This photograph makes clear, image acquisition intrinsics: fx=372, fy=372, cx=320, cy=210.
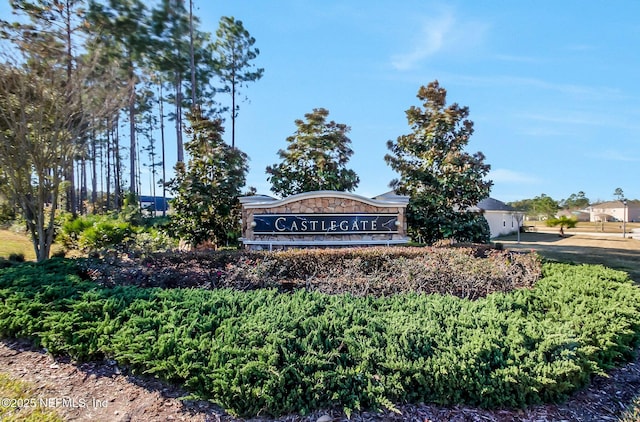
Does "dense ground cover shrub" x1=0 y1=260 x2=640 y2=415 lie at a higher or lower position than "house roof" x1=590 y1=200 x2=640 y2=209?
lower

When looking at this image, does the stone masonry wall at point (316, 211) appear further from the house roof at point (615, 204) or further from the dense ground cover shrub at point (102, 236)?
the house roof at point (615, 204)

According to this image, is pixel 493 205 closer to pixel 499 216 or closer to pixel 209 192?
pixel 499 216

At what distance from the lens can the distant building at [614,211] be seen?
149ft

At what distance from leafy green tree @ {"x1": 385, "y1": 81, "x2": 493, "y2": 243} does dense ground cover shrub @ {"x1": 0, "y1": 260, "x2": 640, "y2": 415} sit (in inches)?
→ 214

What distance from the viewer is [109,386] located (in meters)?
2.92

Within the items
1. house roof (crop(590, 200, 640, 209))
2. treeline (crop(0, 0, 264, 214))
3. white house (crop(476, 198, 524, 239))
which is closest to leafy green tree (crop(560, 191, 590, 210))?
house roof (crop(590, 200, 640, 209))

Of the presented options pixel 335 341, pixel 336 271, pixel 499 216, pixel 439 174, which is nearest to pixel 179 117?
pixel 439 174

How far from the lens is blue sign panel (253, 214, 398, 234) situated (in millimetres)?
8125

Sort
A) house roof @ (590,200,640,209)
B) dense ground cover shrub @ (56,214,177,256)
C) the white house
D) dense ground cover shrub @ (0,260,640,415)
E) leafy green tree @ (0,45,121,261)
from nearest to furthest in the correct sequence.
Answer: dense ground cover shrub @ (0,260,640,415), leafy green tree @ (0,45,121,261), dense ground cover shrub @ (56,214,177,256), the white house, house roof @ (590,200,640,209)

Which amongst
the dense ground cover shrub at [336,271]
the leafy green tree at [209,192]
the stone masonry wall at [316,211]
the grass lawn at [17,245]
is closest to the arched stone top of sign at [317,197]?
the stone masonry wall at [316,211]

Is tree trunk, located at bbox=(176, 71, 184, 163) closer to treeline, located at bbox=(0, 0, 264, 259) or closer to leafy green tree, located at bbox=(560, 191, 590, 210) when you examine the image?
treeline, located at bbox=(0, 0, 264, 259)

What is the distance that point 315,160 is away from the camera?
1038 cm

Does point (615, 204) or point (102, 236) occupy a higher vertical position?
point (615, 204)

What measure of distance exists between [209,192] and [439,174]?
5856 millimetres
